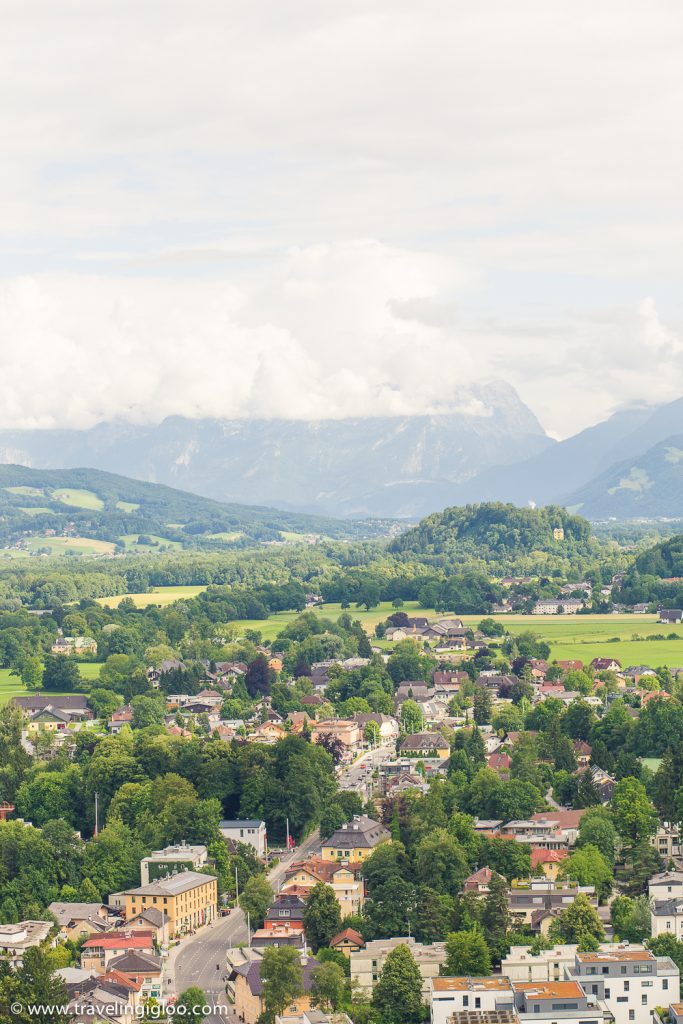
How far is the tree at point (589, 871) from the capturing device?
1880 inches

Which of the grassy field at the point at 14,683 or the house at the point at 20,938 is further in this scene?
the grassy field at the point at 14,683

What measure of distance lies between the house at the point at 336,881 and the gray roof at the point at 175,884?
2.60 meters

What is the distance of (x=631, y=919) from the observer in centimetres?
4459

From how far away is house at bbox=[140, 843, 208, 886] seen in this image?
51312 millimetres

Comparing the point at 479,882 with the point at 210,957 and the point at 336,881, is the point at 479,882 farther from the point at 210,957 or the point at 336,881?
the point at 210,957

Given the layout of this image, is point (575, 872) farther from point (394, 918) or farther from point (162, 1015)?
point (162, 1015)

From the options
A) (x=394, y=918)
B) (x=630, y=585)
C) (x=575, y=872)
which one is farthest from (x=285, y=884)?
(x=630, y=585)

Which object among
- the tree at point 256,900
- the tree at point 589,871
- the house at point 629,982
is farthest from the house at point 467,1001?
the tree at point 256,900

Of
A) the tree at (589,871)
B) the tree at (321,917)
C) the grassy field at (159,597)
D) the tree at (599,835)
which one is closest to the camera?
the tree at (321,917)

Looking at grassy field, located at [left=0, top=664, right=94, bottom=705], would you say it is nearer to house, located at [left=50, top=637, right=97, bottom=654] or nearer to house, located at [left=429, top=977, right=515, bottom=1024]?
house, located at [left=50, top=637, right=97, bottom=654]

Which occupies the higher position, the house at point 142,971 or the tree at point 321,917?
the tree at point 321,917

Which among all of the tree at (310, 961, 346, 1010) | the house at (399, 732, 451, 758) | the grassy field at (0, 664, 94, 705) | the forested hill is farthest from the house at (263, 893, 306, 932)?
the forested hill

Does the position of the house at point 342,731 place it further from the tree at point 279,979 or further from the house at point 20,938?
the tree at point 279,979

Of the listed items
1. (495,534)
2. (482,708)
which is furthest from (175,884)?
(495,534)
